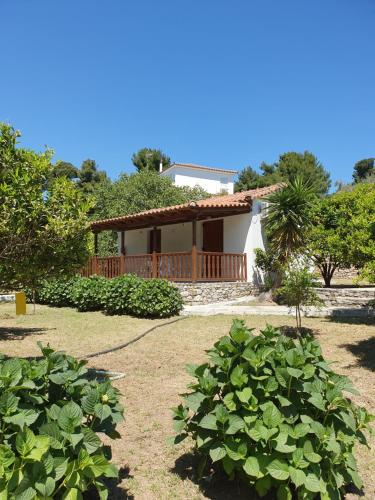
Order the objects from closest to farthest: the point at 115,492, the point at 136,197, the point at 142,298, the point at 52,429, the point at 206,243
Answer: the point at 52,429
the point at 115,492
the point at 142,298
the point at 206,243
the point at 136,197

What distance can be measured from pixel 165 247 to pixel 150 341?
11408 mm

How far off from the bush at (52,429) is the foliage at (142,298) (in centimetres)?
872

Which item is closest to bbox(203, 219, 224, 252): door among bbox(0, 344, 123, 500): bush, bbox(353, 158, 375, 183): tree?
bbox(0, 344, 123, 500): bush

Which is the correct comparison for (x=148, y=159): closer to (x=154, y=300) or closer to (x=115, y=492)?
(x=154, y=300)

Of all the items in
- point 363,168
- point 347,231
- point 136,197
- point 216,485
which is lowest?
point 216,485

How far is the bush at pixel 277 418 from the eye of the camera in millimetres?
2533

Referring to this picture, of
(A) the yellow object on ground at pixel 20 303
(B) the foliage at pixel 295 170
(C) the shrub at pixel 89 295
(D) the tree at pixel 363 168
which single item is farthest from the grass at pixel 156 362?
(D) the tree at pixel 363 168

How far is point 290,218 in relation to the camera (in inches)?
449

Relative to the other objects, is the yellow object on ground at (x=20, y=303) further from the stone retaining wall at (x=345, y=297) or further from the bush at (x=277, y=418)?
the bush at (x=277, y=418)

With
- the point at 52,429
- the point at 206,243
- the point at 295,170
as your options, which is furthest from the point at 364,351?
the point at 295,170

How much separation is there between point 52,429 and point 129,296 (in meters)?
9.69

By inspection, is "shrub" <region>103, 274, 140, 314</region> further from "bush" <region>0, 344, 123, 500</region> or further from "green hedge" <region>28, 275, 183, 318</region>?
"bush" <region>0, 344, 123, 500</region>

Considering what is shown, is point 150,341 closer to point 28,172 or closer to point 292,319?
point 292,319

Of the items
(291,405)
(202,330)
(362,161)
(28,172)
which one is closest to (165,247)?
(202,330)
